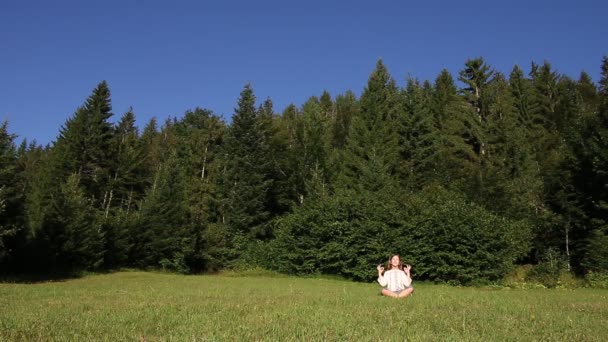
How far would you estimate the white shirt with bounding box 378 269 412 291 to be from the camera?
1376cm

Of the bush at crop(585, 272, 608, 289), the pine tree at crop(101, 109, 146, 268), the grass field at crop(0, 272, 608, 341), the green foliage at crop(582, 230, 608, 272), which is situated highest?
the pine tree at crop(101, 109, 146, 268)

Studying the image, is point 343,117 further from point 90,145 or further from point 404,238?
point 404,238

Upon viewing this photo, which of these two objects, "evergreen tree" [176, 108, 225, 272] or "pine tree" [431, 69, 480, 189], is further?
"evergreen tree" [176, 108, 225, 272]

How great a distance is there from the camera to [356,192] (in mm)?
42156

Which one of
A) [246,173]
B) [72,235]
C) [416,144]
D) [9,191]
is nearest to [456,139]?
Result: [416,144]

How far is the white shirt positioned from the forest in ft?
53.9

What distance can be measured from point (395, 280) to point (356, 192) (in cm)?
2839

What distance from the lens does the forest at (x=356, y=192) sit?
103 feet

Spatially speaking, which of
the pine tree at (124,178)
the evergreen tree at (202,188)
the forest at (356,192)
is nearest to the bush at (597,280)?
the forest at (356,192)

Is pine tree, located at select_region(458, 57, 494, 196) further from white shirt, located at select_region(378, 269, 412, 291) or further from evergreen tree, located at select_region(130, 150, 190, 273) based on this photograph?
white shirt, located at select_region(378, 269, 412, 291)

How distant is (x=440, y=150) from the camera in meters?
47.8

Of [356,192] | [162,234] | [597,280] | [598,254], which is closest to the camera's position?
[597,280]

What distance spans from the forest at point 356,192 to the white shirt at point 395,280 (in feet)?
53.9

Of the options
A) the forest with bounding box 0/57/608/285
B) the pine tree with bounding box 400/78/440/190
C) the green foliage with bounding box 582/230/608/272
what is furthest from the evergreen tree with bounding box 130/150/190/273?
the green foliage with bounding box 582/230/608/272
